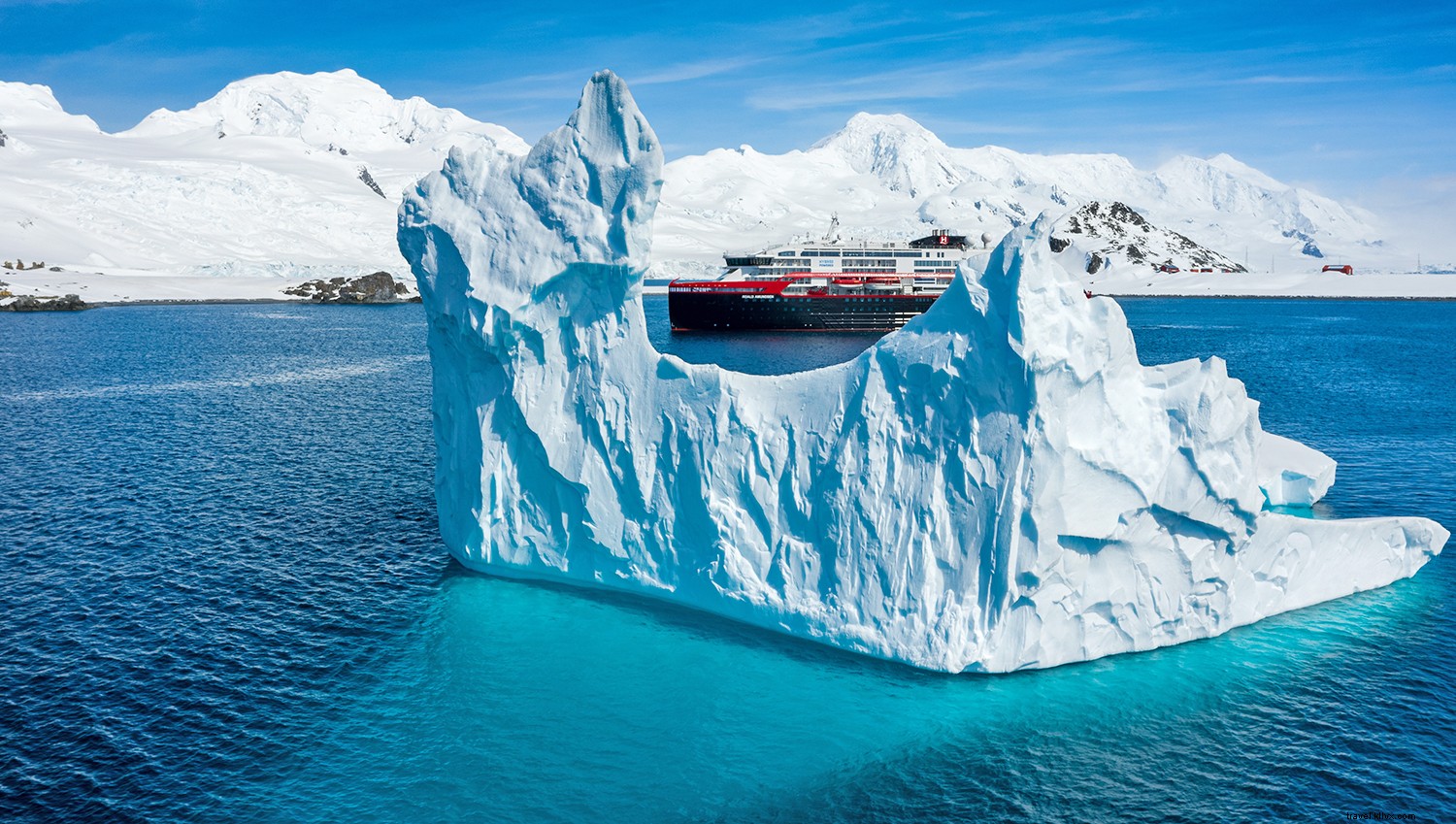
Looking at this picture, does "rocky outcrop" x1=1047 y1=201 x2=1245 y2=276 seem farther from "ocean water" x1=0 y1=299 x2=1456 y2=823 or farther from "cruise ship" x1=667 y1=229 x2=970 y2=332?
"ocean water" x1=0 y1=299 x2=1456 y2=823

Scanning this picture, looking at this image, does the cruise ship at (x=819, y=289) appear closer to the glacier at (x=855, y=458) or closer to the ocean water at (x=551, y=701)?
the ocean water at (x=551, y=701)

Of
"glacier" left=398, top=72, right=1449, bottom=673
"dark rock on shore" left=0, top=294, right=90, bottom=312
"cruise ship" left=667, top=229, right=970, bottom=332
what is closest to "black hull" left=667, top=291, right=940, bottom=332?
"cruise ship" left=667, top=229, right=970, bottom=332

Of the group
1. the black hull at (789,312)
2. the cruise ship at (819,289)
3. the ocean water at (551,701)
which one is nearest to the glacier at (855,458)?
the ocean water at (551,701)

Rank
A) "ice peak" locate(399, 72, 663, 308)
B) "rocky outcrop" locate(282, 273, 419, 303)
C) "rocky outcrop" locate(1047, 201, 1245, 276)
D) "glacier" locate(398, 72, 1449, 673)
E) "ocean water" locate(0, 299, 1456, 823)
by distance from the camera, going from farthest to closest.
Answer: "rocky outcrop" locate(1047, 201, 1245, 276)
"rocky outcrop" locate(282, 273, 419, 303)
"ice peak" locate(399, 72, 663, 308)
"glacier" locate(398, 72, 1449, 673)
"ocean water" locate(0, 299, 1456, 823)

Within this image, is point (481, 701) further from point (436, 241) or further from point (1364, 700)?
point (1364, 700)

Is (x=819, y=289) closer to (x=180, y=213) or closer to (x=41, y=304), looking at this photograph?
(x=41, y=304)

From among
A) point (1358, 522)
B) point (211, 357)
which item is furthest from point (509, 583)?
point (211, 357)
